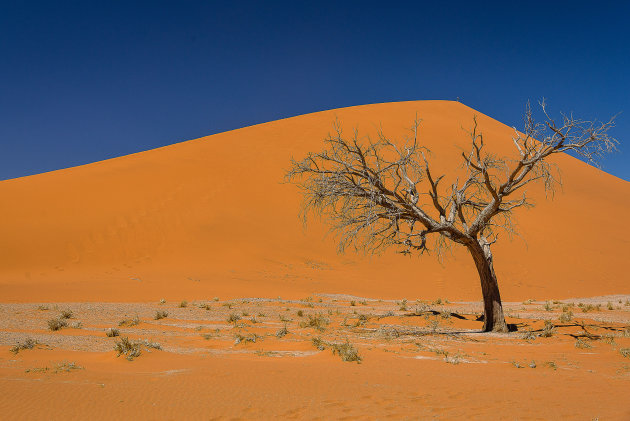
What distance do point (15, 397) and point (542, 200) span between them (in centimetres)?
3475

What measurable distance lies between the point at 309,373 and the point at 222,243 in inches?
708

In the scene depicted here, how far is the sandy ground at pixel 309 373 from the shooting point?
364 centimetres

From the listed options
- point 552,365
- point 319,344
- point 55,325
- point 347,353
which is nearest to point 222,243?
point 55,325

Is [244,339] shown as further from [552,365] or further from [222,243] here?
[222,243]

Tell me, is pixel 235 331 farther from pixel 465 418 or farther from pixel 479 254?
pixel 465 418

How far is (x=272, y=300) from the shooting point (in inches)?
600

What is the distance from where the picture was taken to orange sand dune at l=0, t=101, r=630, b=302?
58.5ft

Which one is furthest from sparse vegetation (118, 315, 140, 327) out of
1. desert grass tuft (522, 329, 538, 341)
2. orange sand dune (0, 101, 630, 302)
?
desert grass tuft (522, 329, 538, 341)

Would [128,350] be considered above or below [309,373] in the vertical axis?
above

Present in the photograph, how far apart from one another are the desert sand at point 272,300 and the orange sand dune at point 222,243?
13 centimetres

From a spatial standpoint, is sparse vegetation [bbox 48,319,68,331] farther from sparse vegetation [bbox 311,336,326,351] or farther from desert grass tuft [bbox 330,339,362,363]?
desert grass tuft [bbox 330,339,362,363]

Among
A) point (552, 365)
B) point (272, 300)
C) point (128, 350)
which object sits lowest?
point (552, 365)

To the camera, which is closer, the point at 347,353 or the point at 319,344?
the point at 347,353

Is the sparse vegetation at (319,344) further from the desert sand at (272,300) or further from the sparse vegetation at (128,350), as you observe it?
the sparse vegetation at (128,350)
